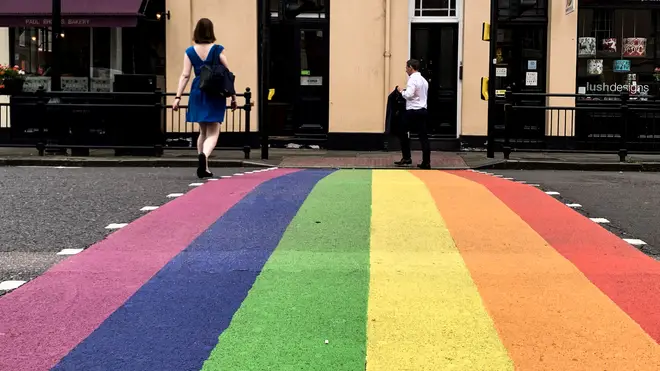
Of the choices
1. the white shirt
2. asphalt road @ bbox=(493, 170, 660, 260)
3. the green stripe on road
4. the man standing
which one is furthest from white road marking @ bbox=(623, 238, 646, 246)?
the white shirt

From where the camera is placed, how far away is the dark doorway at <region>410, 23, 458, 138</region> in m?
16.9

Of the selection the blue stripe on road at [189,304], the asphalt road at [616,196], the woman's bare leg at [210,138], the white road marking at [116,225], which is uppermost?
the woman's bare leg at [210,138]

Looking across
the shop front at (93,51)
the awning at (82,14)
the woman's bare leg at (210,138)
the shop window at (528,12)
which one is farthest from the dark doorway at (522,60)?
the woman's bare leg at (210,138)

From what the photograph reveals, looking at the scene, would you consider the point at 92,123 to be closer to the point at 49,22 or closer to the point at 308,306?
the point at 49,22

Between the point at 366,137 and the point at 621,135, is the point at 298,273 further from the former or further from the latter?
the point at 366,137

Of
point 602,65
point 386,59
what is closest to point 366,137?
point 386,59

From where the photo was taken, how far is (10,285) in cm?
500

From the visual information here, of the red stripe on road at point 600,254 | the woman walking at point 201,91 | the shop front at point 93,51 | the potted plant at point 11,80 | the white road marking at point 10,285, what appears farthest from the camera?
the shop front at point 93,51

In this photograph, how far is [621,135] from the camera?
1389 centimetres

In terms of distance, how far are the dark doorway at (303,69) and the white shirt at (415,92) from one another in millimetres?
4143

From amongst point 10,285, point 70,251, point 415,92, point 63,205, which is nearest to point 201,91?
point 63,205

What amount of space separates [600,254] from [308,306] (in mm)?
2608

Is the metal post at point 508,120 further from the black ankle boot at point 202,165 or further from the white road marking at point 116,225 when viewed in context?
the white road marking at point 116,225

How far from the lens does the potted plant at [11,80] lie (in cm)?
1538
